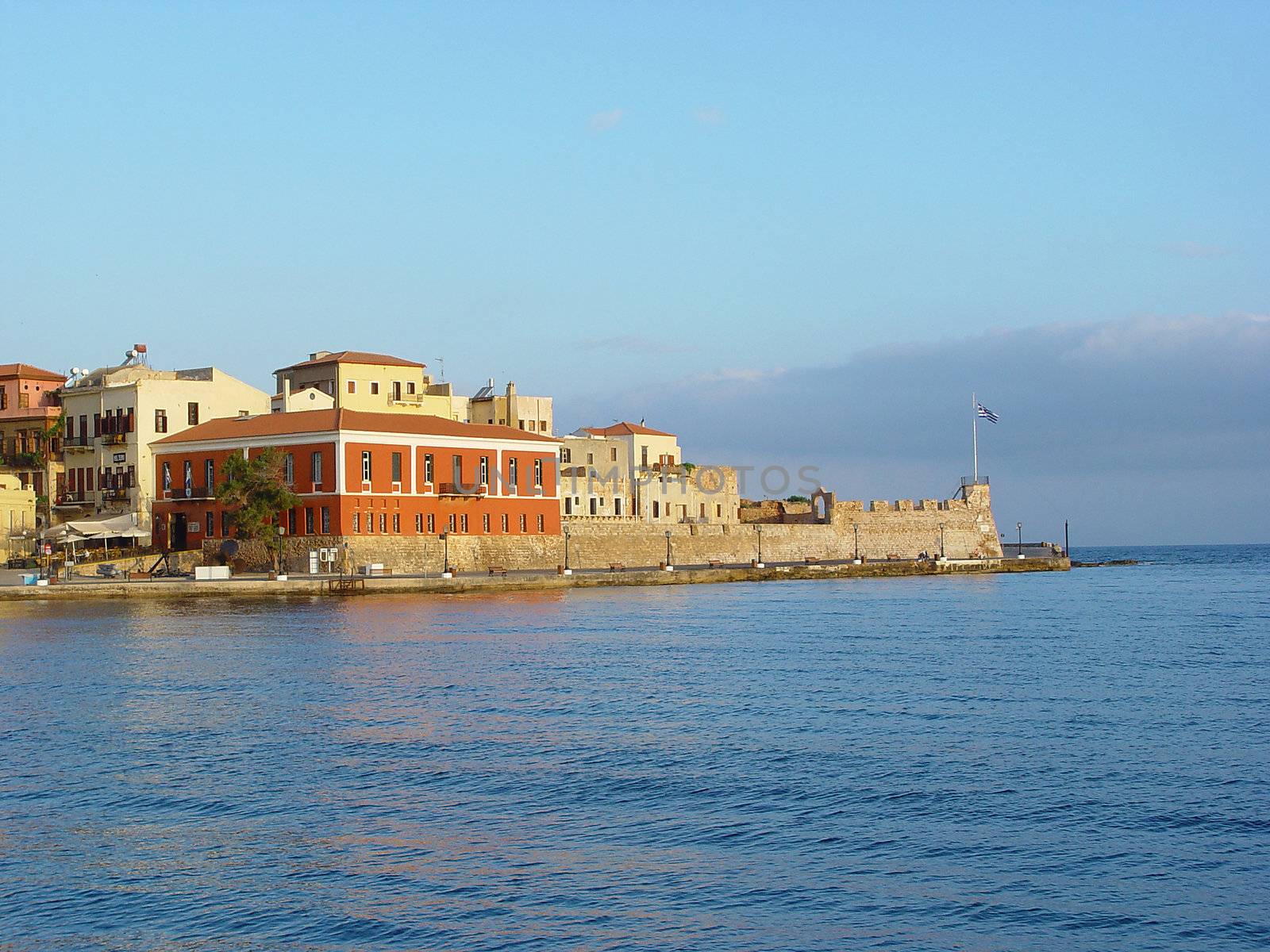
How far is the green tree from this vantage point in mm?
59281

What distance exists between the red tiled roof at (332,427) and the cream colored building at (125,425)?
1.21 meters

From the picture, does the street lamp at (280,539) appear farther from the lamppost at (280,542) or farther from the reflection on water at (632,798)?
the reflection on water at (632,798)

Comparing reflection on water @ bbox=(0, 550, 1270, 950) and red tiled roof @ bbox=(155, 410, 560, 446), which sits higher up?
red tiled roof @ bbox=(155, 410, 560, 446)

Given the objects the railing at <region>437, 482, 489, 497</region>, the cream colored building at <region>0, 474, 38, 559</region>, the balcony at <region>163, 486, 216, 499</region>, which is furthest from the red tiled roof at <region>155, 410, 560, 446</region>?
the cream colored building at <region>0, 474, 38, 559</region>

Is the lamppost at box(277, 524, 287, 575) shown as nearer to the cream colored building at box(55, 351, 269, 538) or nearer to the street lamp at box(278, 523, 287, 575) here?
the street lamp at box(278, 523, 287, 575)

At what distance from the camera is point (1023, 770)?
18.7 meters

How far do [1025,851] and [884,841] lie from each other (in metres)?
1.40

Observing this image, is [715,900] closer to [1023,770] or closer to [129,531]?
[1023,770]

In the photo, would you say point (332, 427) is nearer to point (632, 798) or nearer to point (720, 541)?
point (720, 541)

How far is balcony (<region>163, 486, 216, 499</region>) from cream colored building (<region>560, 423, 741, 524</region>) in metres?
20.3

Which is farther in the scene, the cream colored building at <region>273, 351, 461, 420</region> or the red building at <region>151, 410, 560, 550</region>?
the cream colored building at <region>273, 351, 461, 420</region>

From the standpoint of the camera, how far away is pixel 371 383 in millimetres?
76688

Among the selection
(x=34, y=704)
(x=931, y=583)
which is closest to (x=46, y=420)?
(x=931, y=583)

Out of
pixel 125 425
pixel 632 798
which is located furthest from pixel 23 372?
pixel 632 798
